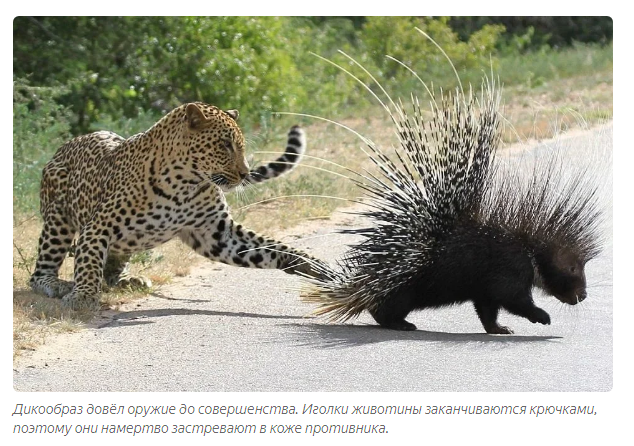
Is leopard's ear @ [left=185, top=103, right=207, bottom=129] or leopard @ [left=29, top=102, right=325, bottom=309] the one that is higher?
leopard's ear @ [left=185, top=103, right=207, bottom=129]

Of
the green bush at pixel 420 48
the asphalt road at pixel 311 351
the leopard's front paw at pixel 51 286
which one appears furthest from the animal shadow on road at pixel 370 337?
the green bush at pixel 420 48

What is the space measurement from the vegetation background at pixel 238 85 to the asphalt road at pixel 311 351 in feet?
1.96

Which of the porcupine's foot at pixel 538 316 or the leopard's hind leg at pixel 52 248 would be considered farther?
the leopard's hind leg at pixel 52 248

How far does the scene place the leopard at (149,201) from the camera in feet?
19.4

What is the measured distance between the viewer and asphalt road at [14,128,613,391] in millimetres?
4672

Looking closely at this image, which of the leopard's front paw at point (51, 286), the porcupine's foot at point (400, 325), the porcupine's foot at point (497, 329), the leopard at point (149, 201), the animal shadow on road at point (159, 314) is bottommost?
the animal shadow on road at point (159, 314)

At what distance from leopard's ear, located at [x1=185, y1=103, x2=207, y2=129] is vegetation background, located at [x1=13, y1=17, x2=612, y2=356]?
4.13 ft

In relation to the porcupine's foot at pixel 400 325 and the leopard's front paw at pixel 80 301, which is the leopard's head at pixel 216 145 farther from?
the porcupine's foot at pixel 400 325

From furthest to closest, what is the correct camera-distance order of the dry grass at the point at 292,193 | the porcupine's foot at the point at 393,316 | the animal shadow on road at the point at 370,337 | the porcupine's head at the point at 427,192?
the dry grass at the point at 292,193 < the porcupine's foot at the point at 393,316 < the porcupine's head at the point at 427,192 < the animal shadow on road at the point at 370,337

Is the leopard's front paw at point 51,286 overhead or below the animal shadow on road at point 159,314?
overhead

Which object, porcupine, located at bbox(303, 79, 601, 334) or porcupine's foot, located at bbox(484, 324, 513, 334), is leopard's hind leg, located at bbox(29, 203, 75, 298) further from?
porcupine's foot, located at bbox(484, 324, 513, 334)

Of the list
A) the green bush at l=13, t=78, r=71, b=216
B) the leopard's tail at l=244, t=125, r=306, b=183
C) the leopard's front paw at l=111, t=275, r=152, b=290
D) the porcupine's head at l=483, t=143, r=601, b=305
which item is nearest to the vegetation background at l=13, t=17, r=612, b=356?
the green bush at l=13, t=78, r=71, b=216

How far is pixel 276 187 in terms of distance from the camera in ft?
31.6
